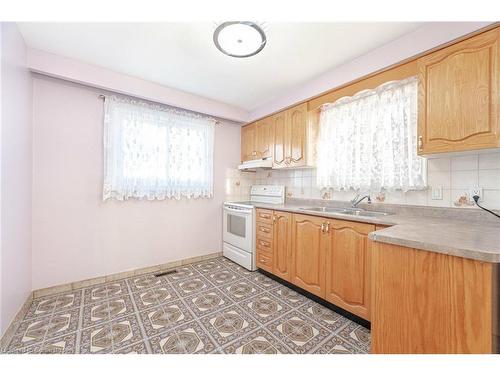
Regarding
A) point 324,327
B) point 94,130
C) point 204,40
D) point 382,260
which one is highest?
point 204,40

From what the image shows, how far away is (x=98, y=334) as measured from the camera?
58.7 inches

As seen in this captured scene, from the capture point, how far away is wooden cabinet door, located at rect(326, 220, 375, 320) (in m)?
1.61

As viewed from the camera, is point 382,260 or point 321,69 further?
point 321,69

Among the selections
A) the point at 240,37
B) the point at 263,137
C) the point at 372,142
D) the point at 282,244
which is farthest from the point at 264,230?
the point at 240,37

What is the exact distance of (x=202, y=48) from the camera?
184 cm

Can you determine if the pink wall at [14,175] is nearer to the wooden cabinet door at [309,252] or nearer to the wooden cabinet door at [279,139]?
the wooden cabinet door at [309,252]

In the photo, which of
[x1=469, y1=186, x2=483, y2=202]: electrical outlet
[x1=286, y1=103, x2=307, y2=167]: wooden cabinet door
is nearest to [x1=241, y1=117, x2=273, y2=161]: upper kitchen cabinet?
[x1=286, y1=103, x2=307, y2=167]: wooden cabinet door

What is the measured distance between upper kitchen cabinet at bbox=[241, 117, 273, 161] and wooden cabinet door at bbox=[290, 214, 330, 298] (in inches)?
50.4

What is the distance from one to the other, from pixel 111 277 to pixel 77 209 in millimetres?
850

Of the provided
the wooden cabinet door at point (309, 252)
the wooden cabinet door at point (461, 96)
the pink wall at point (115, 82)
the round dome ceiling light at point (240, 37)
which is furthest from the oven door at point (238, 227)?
the wooden cabinet door at point (461, 96)

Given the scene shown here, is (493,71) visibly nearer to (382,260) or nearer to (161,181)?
(382,260)

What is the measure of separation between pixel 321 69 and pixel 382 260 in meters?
1.96

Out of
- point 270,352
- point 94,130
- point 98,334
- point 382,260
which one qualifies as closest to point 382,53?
point 382,260

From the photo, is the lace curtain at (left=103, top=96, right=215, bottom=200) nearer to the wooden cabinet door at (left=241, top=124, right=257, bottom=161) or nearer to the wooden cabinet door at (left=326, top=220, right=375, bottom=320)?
the wooden cabinet door at (left=241, top=124, right=257, bottom=161)
